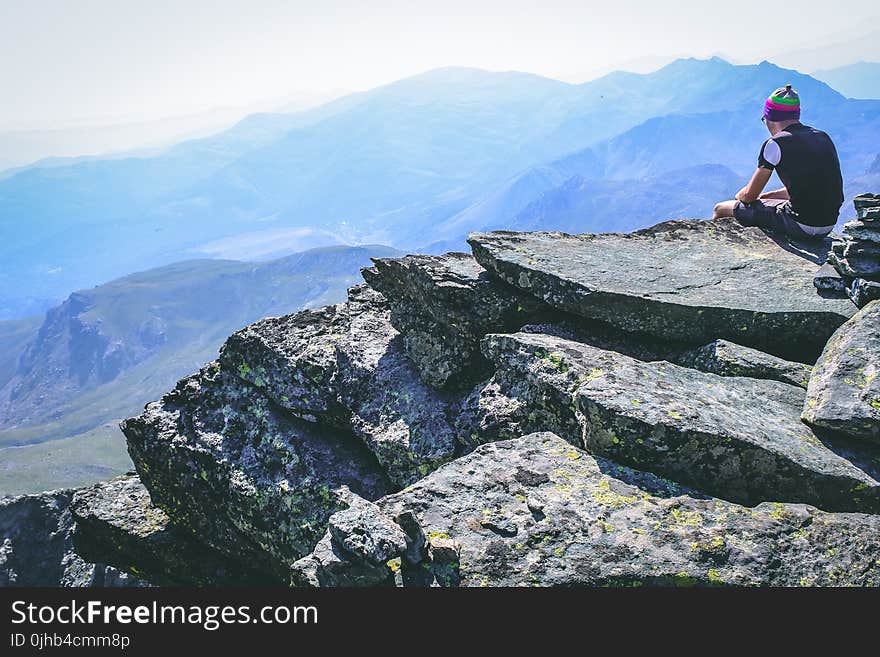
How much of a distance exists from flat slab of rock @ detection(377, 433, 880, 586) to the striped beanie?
11.8m

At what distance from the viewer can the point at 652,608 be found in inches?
237

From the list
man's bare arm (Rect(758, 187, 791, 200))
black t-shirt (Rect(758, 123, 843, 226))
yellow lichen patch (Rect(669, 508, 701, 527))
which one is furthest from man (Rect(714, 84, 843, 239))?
yellow lichen patch (Rect(669, 508, 701, 527))

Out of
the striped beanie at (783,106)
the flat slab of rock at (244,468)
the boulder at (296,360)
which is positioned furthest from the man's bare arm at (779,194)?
the flat slab of rock at (244,468)

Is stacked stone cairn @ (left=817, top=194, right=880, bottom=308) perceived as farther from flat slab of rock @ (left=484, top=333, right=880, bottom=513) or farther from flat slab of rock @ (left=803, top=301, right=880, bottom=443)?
flat slab of rock @ (left=484, top=333, right=880, bottom=513)

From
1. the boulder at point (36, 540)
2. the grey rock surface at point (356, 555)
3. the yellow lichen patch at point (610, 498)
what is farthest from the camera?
the boulder at point (36, 540)

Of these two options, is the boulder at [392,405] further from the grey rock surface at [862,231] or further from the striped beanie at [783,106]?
the striped beanie at [783,106]

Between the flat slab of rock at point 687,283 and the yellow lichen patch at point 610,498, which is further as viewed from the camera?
the flat slab of rock at point 687,283

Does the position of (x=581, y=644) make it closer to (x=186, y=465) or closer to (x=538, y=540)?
(x=538, y=540)

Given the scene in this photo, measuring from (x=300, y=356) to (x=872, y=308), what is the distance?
12.4 metres

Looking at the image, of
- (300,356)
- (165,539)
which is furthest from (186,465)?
(300,356)

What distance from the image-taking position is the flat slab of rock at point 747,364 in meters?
10.3

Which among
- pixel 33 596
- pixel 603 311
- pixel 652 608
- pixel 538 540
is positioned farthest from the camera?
pixel 603 311

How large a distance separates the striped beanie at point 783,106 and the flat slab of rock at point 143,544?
17880mm

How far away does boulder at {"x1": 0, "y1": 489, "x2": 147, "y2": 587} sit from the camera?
32125mm
